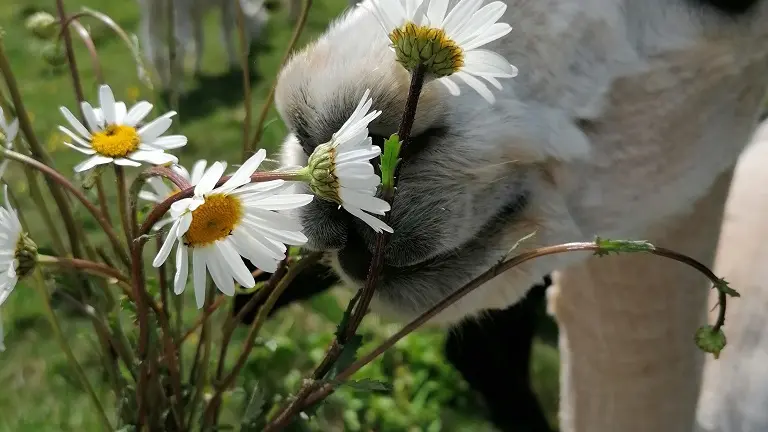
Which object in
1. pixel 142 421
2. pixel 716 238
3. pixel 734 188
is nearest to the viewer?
pixel 142 421

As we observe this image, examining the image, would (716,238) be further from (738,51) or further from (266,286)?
(266,286)

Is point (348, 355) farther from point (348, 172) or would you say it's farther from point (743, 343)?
point (743, 343)

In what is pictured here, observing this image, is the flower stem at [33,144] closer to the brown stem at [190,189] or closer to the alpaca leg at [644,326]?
the brown stem at [190,189]

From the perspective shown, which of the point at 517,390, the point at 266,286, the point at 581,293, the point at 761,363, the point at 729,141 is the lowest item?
the point at 517,390

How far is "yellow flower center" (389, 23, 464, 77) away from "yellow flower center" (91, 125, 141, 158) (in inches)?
8.9

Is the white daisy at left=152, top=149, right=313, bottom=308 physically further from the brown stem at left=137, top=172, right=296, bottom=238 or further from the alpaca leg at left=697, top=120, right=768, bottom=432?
the alpaca leg at left=697, top=120, right=768, bottom=432

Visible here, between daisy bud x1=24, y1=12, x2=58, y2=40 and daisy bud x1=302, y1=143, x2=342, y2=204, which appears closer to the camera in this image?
daisy bud x1=302, y1=143, x2=342, y2=204

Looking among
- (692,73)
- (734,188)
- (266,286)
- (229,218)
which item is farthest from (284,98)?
(734,188)

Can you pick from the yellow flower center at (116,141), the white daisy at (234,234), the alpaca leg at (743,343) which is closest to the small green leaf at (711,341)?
the white daisy at (234,234)

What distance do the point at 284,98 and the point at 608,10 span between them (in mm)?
363

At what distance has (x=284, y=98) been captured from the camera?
709mm

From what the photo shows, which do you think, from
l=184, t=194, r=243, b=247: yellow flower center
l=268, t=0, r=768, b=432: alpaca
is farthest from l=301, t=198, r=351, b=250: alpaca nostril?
l=184, t=194, r=243, b=247: yellow flower center

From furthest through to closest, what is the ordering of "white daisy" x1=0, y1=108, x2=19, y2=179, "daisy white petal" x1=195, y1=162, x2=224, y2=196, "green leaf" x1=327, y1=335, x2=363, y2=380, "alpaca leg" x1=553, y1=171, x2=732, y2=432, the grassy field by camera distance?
the grassy field
"alpaca leg" x1=553, y1=171, x2=732, y2=432
"green leaf" x1=327, y1=335, x2=363, y2=380
"white daisy" x1=0, y1=108, x2=19, y2=179
"daisy white petal" x1=195, y1=162, x2=224, y2=196

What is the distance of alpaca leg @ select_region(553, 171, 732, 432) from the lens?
1054 millimetres
